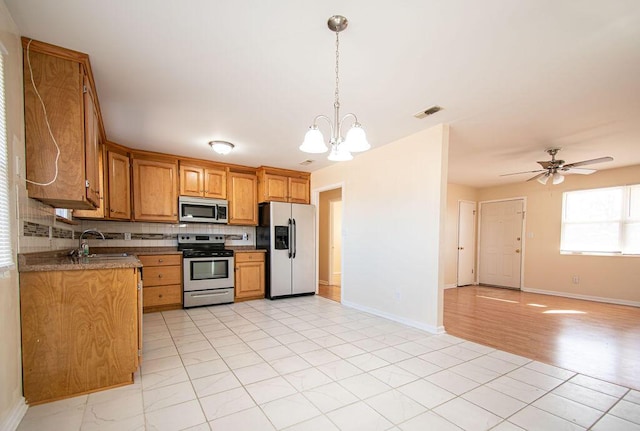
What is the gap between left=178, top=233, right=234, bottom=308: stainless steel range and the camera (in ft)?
14.2

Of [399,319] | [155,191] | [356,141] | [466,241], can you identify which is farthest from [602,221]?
[155,191]

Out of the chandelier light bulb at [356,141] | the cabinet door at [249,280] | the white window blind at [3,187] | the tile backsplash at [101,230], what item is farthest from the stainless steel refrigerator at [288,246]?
the white window blind at [3,187]

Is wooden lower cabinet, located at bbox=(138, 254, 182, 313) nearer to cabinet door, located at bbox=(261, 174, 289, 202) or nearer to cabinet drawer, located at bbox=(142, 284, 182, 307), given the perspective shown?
cabinet drawer, located at bbox=(142, 284, 182, 307)

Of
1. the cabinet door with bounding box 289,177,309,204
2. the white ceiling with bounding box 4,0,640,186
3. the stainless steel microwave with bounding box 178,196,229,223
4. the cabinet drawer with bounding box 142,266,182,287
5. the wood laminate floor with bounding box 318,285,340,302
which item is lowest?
the wood laminate floor with bounding box 318,285,340,302

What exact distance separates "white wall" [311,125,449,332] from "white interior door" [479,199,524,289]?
4.04 metres

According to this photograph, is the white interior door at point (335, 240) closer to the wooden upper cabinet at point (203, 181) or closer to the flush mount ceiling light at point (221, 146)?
the wooden upper cabinet at point (203, 181)

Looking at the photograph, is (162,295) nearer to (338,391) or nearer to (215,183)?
(215,183)

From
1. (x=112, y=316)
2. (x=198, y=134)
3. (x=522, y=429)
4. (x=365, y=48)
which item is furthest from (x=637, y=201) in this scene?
(x=112, y=316)

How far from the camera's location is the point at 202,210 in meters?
4.62

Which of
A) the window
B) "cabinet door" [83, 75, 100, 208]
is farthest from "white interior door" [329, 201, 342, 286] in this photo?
"cabinet door" [83, 75, 100, 208]

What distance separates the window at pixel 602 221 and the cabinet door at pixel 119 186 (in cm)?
757

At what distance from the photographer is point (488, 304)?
4.77 m

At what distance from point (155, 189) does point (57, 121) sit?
245 centimetres

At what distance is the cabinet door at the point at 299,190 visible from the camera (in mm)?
5335
